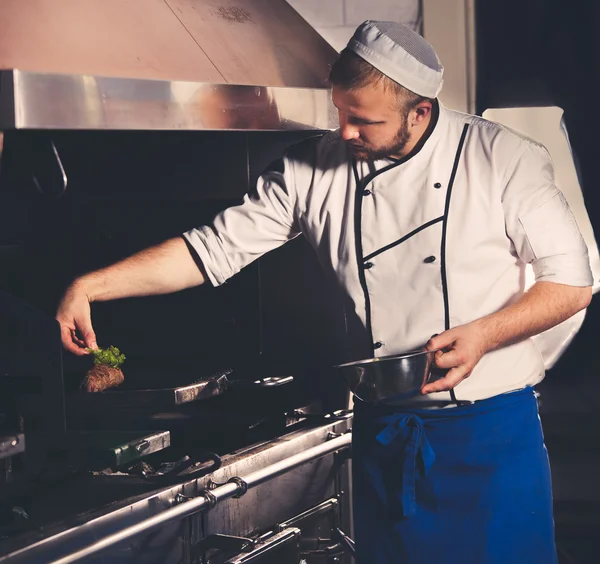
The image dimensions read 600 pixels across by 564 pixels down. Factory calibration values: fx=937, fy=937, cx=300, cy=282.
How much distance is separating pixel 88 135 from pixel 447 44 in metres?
1.16

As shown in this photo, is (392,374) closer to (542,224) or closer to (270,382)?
(542,224)

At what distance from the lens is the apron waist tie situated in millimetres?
1798

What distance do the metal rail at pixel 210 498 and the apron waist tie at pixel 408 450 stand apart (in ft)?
0.72

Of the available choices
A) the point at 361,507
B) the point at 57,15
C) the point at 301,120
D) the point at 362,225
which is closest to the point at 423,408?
the point at 361,507

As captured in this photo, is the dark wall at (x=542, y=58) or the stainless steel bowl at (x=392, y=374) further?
the dark wall at (x=542, y=58)

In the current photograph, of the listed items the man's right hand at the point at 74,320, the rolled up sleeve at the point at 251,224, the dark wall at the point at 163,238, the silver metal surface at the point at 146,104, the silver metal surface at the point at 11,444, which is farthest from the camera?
the dark wall at the point at 163,238

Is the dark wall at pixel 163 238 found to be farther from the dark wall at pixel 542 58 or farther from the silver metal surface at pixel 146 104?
the dark wall at pixel 542 58

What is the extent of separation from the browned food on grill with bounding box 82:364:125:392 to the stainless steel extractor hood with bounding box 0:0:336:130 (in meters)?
0.53

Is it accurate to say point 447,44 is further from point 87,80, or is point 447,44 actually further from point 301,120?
point 87,80

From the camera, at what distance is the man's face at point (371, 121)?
178 cm

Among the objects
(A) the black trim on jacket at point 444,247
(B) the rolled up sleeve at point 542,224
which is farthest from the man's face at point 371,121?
(B) the rolled up sleeve at point 542,224

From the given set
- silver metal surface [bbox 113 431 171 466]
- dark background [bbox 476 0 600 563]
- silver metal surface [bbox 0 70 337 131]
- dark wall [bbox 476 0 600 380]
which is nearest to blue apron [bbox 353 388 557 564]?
silver metal surface [bbox 113 431 171 466]

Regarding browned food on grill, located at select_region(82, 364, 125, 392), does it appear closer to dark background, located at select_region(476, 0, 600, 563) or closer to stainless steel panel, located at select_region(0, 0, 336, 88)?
stainless steel panel, located at select_region(0, 0, 336, 88)

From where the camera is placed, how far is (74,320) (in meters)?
1.74
